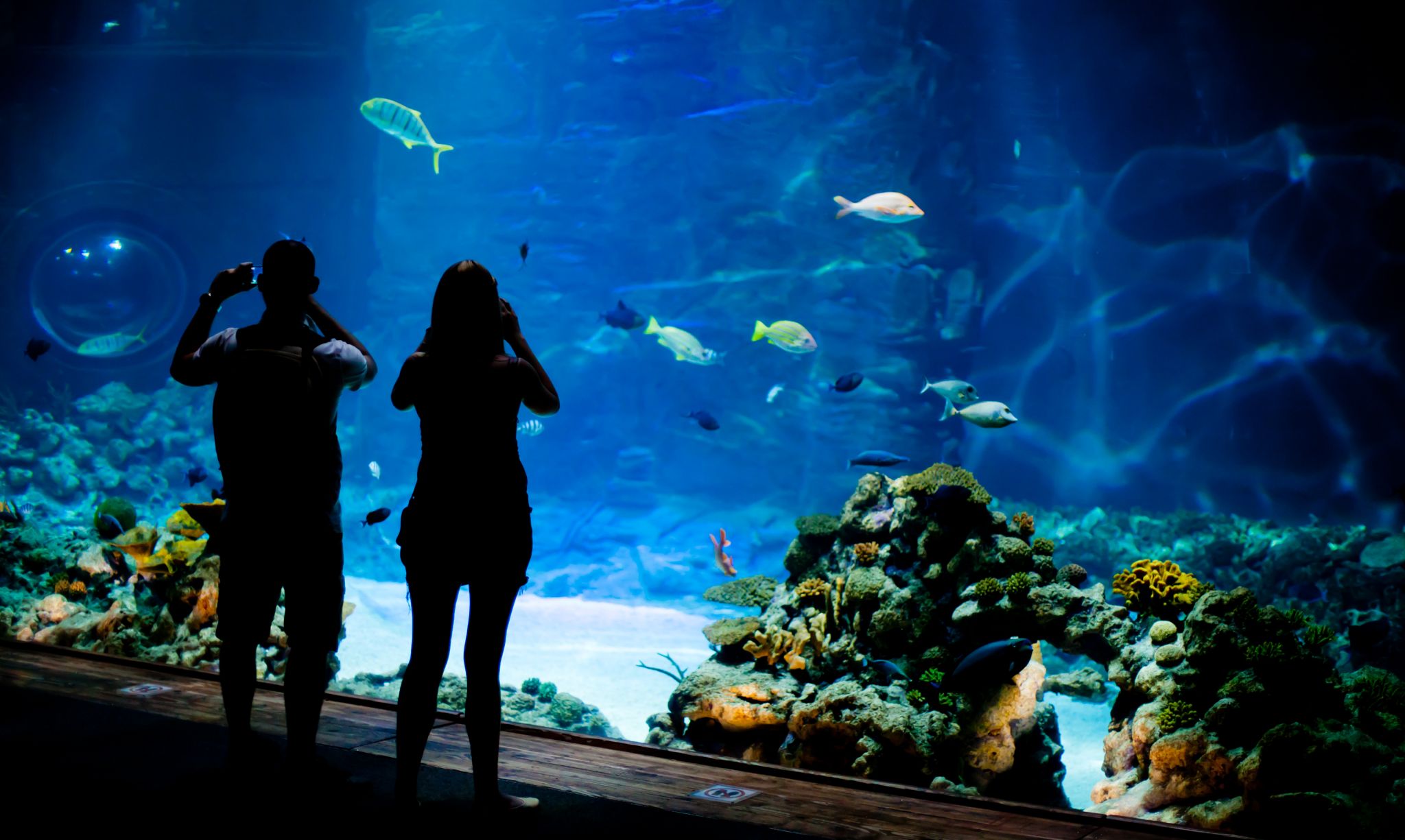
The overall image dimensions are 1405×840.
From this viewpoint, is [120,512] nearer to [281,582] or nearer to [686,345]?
[281,582]

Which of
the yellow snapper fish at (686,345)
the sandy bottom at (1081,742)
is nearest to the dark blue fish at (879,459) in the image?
the sandy bottom at (1081,742)

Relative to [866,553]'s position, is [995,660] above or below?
below

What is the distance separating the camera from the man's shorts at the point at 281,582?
2414 mm

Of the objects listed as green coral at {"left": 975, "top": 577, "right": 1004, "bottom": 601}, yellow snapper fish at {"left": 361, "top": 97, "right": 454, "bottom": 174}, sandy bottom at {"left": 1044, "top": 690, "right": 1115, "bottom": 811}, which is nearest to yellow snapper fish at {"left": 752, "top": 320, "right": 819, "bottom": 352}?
yellow snapper fish at {"left": 361, "top": 97, "right": 454, "bottom": 174}

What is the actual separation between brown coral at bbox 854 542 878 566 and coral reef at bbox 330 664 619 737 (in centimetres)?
245

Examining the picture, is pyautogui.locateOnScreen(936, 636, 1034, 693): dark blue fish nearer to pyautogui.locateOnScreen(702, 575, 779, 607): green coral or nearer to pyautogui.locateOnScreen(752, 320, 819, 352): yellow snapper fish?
pyautogui.locateOnScreen(702, 575, 779, 607): green coral

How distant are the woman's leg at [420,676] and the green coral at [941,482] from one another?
365 cm

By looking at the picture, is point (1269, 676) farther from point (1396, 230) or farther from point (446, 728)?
point (1396, 230)

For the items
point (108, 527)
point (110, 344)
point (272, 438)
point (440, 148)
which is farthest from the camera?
point (110, 344)

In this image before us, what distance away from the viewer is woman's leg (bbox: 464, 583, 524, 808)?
7.38 ft

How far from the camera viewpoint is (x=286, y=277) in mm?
2479

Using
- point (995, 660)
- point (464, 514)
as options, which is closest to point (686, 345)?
point (995, 660)

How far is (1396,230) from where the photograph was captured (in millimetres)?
14148

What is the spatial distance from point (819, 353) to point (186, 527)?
1292 cm
